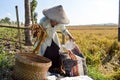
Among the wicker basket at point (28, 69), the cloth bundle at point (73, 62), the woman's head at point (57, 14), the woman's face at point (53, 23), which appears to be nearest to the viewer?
the wicker basket at point (28, 69)

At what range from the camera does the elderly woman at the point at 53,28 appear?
296 inches

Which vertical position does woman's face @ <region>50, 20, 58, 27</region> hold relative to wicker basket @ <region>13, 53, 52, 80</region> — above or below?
above

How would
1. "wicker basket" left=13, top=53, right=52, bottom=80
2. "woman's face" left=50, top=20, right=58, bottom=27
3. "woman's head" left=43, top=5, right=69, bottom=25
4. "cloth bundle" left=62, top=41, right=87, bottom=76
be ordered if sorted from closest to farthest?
"wicker basket" left=13, top=53, right=52, bottom=80 < "woman's head" left=43, top=5, right=69, bottom=25 < "woman's face" left=50, top=20, right=58, bottom=27 < "cloth bundle" left=62, top=41, right=87, bottom=76

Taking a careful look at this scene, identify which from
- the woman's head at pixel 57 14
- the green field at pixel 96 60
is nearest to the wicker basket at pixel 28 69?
the green field at pixel 96 60

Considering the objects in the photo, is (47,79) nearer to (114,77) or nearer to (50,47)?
(50,47)

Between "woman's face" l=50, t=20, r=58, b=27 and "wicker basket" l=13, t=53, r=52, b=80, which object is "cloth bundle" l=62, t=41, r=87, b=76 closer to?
"woman's face" l=50, t=20, r=58, b=27

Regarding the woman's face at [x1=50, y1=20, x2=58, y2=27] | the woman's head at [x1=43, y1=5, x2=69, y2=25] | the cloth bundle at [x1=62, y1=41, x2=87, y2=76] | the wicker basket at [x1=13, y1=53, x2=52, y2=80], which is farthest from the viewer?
the cloth bundle at [x1=62, y1=41, x2=87, y2=76]

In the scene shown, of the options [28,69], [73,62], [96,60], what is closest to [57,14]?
[73,62]

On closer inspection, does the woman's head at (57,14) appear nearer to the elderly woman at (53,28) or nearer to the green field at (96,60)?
the elderly woman at (53,28)

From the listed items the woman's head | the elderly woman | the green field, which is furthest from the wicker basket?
the woman's head

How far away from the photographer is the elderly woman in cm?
752

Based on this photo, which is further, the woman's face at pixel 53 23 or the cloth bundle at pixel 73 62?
the cloth bundle at pixel 73 62

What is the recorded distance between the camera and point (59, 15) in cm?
758

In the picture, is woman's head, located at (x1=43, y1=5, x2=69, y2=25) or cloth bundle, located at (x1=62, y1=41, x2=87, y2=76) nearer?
woman's head, located at (x1=43, y1=5, x2=69, y2=25)
